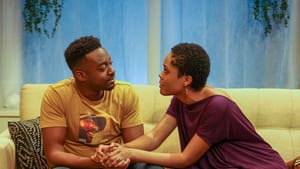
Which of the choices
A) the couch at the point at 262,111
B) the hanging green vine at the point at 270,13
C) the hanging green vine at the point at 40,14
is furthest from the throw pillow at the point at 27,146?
the hanging green vine at the point at 270,13

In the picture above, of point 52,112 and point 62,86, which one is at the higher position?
point 62,86

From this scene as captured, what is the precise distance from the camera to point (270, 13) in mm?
3336

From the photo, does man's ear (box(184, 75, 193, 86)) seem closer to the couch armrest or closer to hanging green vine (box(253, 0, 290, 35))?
the couch armrest

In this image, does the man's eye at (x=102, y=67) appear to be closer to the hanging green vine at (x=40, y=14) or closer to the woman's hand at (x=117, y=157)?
the woman's hand at (x=117, y=157)

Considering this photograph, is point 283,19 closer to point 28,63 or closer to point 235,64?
point 235,64

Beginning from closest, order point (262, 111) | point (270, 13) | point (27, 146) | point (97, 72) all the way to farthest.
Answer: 1. point (97, 72)
2. point (27, 146)
3. point (262, 111)
4. point (270, 13)

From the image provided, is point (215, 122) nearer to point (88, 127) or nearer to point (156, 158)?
point (156, 158)

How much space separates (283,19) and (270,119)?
1.07m

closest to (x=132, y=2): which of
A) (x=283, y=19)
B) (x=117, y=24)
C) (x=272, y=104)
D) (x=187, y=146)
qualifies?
(x=117, y=24)

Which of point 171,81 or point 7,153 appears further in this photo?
point 7,153

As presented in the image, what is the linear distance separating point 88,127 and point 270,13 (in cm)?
185

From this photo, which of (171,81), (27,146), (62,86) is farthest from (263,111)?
(27,146)

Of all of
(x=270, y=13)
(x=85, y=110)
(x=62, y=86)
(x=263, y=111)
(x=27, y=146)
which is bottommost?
(x=27, y=146)

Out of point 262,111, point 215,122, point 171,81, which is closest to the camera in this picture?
point 215,122
